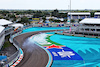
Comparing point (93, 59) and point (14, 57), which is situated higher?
point (14, 57)

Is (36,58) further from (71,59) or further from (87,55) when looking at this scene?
(87,55)

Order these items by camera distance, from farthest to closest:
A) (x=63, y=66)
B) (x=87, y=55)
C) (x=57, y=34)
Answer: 1. (x=57, y=34)
2. (x=87, y=55)
3. (x=63, y=66)

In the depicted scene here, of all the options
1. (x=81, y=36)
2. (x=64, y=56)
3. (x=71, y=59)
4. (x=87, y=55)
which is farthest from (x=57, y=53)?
(x=81, y=36)

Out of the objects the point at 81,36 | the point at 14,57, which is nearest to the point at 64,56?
the point at 14,57

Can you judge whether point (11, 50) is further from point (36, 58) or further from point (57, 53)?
point (57, 53)

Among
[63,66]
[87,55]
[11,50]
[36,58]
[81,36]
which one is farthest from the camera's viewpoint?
[81,36]

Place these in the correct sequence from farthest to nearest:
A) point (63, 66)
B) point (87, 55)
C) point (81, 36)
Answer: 1. point (81, 36)
2. point (87, 55)
3. point (63, 66)

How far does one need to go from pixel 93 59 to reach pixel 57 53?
926 centimetres

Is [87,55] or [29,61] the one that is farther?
[87,55]

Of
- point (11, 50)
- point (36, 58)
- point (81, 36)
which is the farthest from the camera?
point (81, 36)

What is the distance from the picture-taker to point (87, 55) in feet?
116

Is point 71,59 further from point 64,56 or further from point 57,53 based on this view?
point 57,53

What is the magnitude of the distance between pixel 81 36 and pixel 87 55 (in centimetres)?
2330

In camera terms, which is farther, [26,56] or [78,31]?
[78,31]
